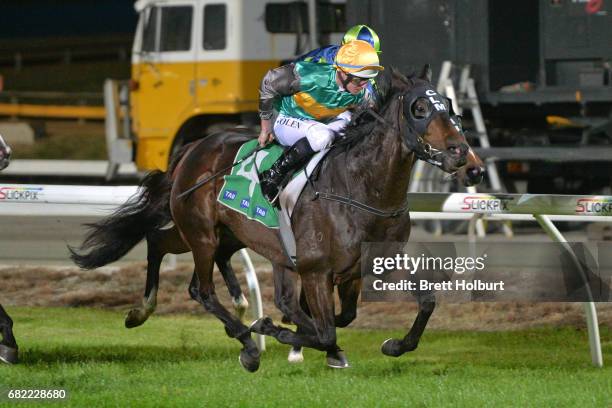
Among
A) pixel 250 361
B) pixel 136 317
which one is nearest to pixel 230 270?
pixel 136 317

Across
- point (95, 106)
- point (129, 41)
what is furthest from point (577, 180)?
point (129, 41)

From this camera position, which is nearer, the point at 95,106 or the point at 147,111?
the point at 147,111

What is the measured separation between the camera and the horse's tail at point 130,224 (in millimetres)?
7129

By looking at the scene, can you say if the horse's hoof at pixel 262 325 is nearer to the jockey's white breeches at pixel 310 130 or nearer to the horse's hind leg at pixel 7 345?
the jockey's white breeches at pixel 310 130

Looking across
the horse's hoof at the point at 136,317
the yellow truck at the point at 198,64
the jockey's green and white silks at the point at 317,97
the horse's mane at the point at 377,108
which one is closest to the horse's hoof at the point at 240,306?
the horse's hoof at the point at 136,317

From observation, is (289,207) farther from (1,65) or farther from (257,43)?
(1,65)

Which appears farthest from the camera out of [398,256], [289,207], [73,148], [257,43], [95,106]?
[95,106]

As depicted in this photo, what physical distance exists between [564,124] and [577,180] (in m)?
1.29

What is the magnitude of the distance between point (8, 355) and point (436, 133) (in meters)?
2.27

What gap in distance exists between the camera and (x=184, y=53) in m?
13.7

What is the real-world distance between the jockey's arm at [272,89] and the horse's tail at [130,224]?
947mm

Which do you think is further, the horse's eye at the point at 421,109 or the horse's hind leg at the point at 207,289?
the horse's hind leg at the point at 207,289

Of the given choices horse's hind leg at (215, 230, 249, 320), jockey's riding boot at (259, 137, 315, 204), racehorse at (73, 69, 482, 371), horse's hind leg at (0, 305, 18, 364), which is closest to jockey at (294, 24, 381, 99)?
racehorse at (73, 69, 482, 371)

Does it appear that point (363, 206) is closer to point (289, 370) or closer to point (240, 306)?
point (289, 370)
